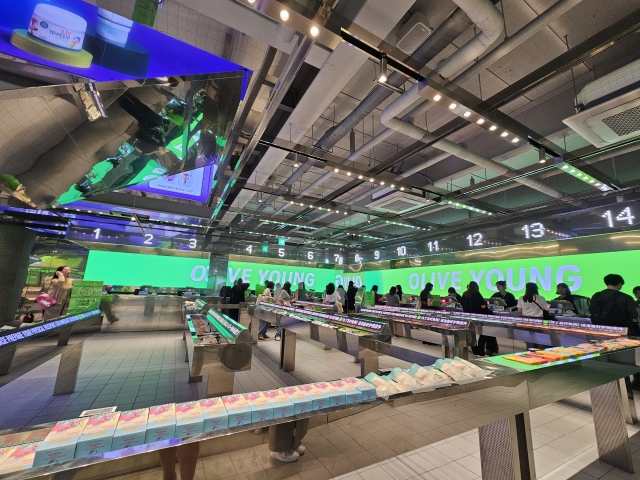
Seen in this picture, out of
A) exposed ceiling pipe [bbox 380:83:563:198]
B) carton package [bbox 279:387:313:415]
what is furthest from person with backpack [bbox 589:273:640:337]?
carton package [bbox 279:387:313:415]

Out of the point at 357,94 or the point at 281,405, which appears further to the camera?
the point at 357,94

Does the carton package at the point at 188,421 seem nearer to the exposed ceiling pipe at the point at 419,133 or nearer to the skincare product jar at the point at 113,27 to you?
the skincare product jar at the point at 113,27

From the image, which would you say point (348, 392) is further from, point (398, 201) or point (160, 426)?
point (398, 201)

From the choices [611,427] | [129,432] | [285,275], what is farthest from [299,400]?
[285,275]

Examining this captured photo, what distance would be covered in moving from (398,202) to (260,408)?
679 centimetres

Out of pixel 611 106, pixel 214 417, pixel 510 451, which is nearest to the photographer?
pixel 214 417

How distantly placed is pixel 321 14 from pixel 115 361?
7218mm

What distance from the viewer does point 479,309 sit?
22.4ft

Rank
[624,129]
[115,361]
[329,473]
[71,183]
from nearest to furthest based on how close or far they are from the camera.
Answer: [329,473]
[71,183]
[624,129]
[115,361]

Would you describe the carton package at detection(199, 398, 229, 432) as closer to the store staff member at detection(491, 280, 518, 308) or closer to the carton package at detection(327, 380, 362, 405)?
the carton package at detection(327, 380, 362, 405)

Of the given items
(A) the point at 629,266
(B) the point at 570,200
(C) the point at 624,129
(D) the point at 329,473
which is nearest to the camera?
(D) the point at 329,473

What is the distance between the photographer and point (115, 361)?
5879 mm

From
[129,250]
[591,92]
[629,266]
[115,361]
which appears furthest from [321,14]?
[129,250]

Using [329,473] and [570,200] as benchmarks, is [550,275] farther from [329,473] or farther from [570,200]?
[329,473]
